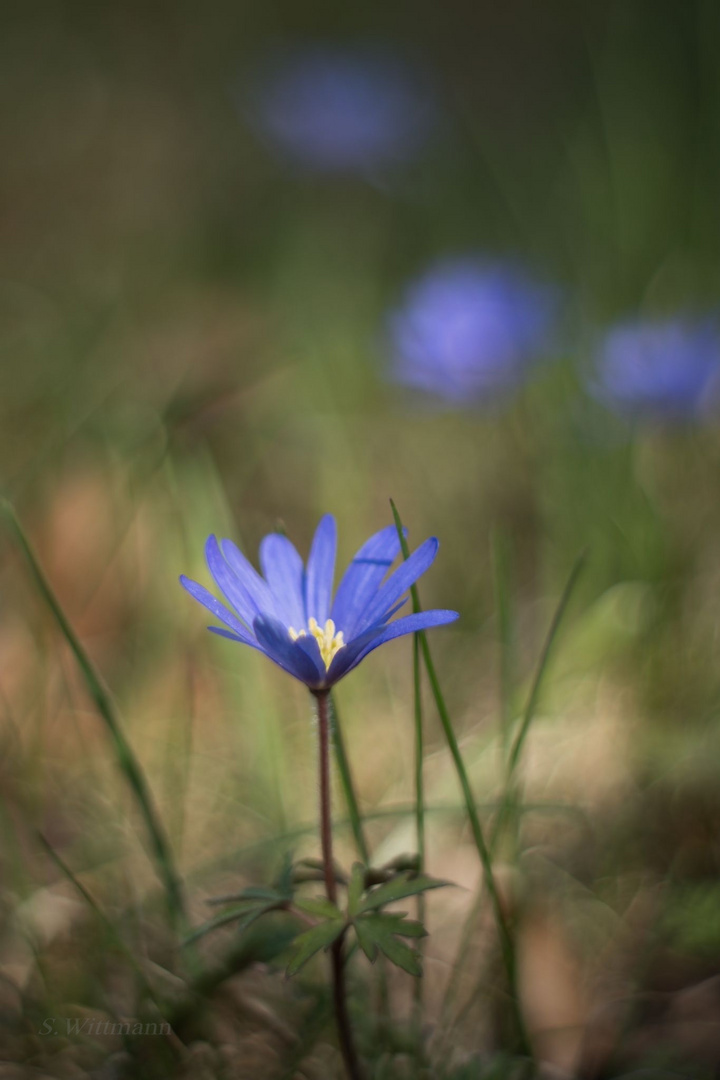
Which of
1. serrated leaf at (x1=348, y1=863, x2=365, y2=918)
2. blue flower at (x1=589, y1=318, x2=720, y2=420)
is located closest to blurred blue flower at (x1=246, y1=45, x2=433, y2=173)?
blue flower at (x1=589, y1=318, x2=720, y2=420)

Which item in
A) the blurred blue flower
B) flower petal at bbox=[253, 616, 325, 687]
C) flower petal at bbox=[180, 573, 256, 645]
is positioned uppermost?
the blurred blue flower

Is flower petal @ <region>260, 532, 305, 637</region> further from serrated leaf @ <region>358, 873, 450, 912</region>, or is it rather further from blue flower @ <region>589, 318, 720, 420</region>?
blue flower @ <region>589, 318, 720, 420</region>

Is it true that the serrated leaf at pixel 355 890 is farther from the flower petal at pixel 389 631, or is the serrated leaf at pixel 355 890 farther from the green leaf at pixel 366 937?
the flower petal at pixel 389 631

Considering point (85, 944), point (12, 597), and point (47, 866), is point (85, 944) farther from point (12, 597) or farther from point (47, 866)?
point (12, 597)

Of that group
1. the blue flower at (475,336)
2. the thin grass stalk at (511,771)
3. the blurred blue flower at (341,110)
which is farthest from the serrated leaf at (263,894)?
the blurred blue flower at (341,110)

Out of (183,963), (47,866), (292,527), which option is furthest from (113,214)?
(183,963)
